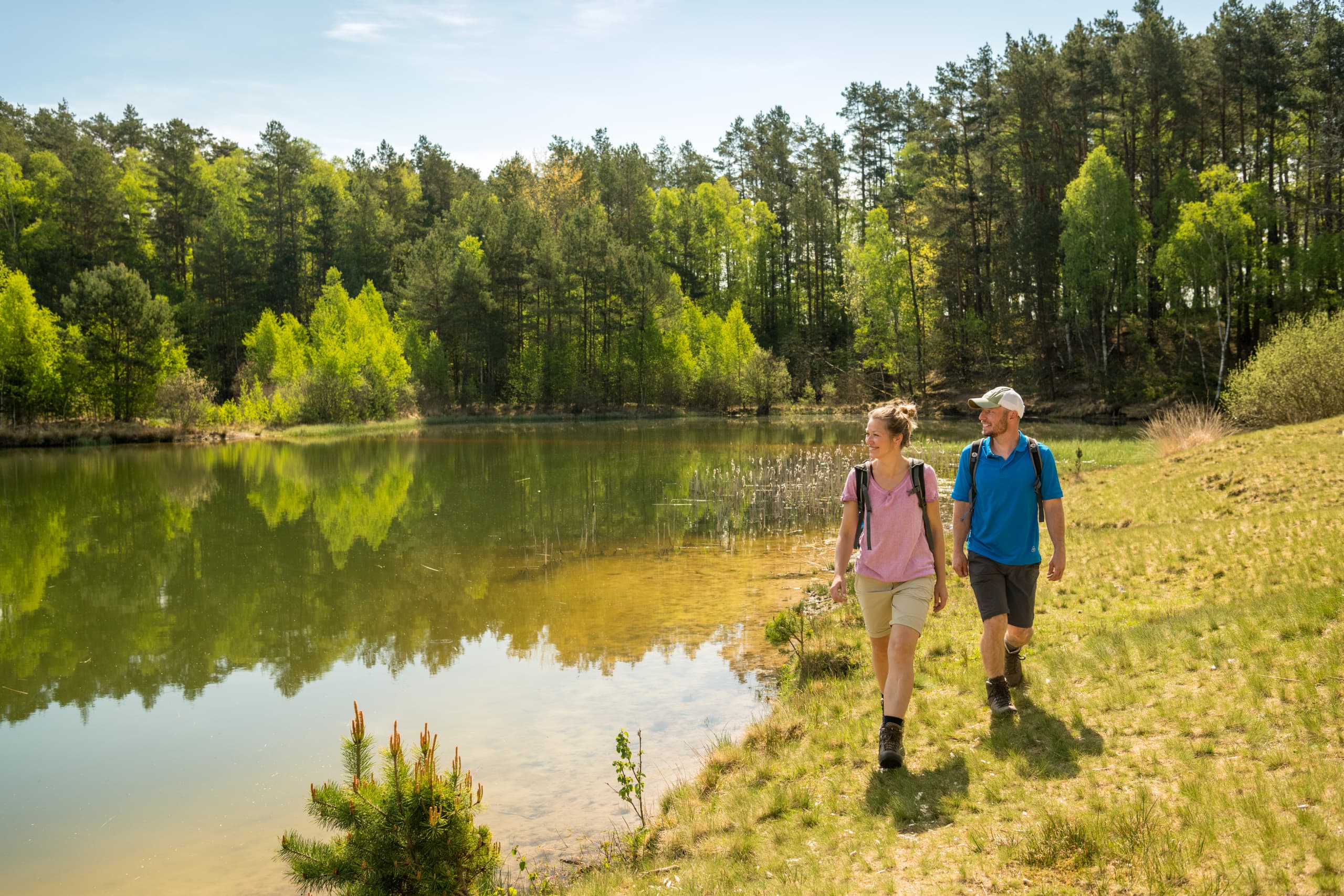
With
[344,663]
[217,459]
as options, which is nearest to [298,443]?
[217,459]

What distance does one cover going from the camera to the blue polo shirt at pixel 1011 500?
5797 millimetres

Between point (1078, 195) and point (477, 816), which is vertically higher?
point (1078, 195)

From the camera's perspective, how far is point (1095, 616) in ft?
26.6

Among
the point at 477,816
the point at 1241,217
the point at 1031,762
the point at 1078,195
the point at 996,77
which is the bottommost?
the point at 477,816

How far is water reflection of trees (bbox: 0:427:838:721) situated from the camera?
34.7 ft

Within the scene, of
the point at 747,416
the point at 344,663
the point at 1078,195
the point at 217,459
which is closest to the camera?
the point at 344,663

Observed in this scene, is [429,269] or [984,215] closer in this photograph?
[984,215]

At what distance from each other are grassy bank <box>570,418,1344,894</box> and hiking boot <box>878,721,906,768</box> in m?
0.08

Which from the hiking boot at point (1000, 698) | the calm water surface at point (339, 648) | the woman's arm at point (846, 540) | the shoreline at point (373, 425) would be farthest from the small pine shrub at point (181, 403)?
the hiking boot at point (1000, 698)

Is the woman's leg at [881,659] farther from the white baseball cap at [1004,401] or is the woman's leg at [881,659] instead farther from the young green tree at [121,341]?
the young green tree at [121,341]

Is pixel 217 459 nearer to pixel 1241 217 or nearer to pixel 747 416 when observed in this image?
pixel 747 416

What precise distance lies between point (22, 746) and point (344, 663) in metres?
3.15

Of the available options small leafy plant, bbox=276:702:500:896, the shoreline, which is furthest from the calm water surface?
the shoreline

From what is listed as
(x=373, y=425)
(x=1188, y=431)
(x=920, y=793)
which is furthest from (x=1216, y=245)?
(x=373, y=425)
